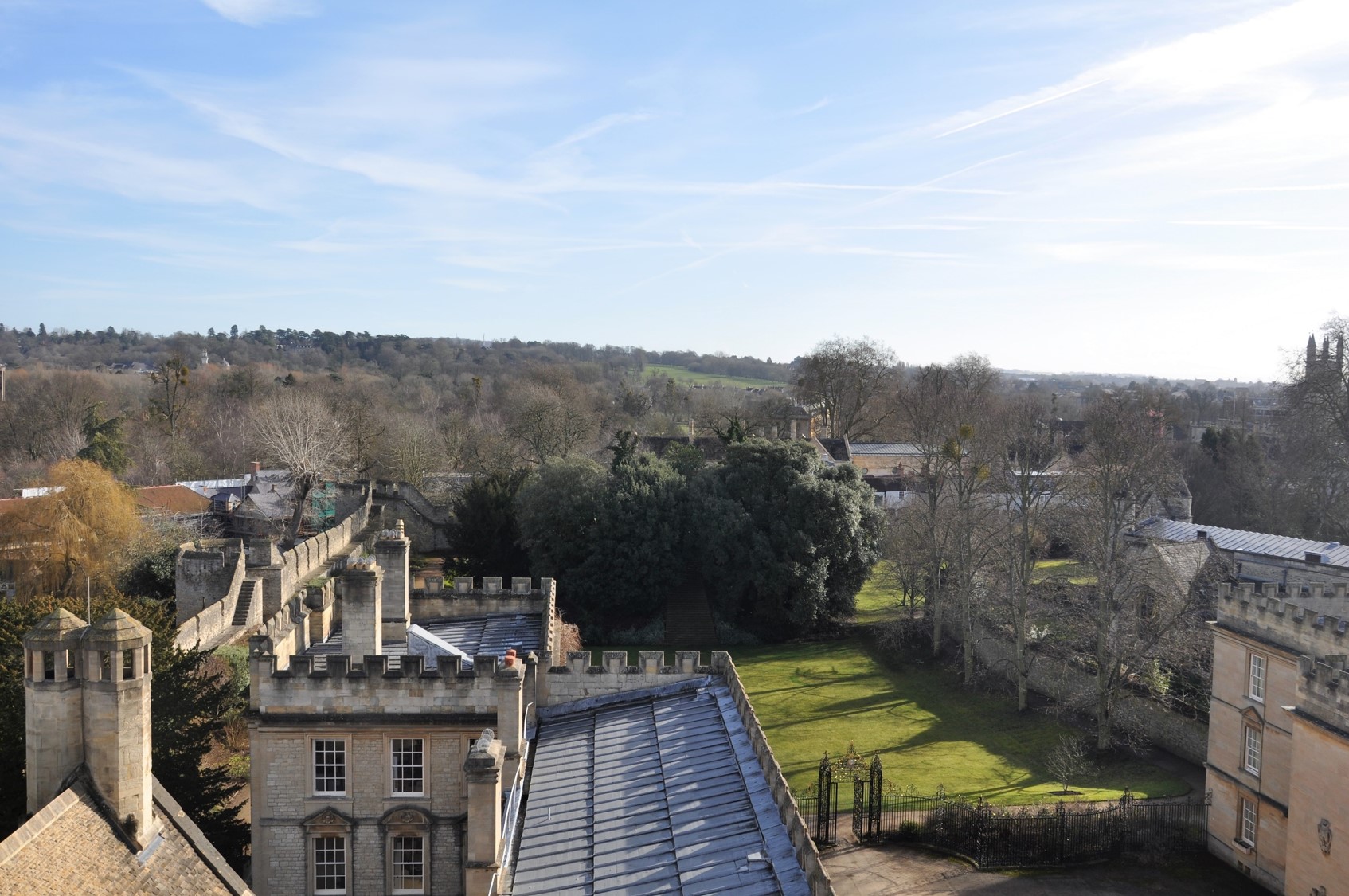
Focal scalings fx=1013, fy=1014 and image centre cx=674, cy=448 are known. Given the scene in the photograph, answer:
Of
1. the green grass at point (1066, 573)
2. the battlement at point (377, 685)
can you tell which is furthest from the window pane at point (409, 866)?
the green grass at point (1066, 573)

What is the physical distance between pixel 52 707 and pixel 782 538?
1144 inches

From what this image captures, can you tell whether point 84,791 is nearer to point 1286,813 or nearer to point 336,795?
point 336,795

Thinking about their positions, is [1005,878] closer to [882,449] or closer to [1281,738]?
[1281,738]

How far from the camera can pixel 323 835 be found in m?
15.2

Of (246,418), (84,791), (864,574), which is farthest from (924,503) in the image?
(246,418)

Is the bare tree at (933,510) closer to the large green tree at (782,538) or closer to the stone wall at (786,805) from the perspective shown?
the large green tree at (782,538)

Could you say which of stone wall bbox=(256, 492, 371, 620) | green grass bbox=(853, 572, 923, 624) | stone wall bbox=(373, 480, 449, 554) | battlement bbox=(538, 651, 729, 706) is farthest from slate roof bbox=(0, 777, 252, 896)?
stone wall bbox=(373, 480, 449, 554)

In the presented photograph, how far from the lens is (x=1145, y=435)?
95.2 feet

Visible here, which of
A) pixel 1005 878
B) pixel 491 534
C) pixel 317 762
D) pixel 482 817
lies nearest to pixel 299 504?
pixel 491 534

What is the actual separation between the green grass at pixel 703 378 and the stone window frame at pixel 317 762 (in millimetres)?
125625

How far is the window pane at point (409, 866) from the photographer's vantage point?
15383mm

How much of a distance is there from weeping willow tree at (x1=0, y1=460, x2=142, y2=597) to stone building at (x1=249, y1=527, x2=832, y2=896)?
63.3ft

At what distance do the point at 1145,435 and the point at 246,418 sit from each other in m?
52.7

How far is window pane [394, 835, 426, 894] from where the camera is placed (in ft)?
50.5
